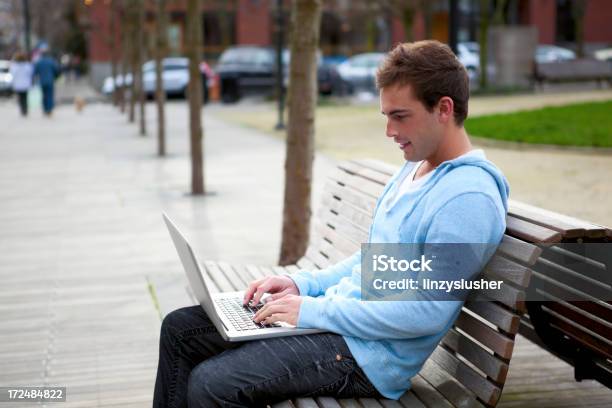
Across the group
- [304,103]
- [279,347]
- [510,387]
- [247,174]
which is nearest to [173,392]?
[279,347]

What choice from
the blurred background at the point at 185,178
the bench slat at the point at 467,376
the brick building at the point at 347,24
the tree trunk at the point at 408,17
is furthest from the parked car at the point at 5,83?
the bench slat at the point at 467,376

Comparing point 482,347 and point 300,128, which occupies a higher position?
point 300,128

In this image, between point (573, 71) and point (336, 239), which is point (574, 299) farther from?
point (573, 71)

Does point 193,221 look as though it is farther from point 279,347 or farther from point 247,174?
point 279,347

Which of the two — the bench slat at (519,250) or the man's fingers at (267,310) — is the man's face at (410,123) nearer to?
the bench slat at (519,250)

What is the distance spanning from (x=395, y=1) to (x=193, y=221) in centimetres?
2327

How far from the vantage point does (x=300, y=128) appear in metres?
6.77

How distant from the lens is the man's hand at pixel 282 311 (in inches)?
122

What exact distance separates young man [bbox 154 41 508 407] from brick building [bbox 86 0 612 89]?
4733cm

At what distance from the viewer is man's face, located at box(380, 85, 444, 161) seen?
295 centimetres

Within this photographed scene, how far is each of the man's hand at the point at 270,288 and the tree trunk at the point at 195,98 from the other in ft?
24.5

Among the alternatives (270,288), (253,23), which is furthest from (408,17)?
(270,288)

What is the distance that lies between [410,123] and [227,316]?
91 cm

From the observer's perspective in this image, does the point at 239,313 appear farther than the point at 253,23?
No
